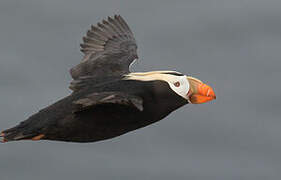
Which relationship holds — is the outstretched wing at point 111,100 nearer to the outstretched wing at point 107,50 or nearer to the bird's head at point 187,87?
the bird's head at point 187,87

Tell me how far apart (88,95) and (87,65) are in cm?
214

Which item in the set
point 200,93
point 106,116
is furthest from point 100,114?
point 200,93

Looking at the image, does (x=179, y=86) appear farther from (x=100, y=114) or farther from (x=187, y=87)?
(x=100, y=114)

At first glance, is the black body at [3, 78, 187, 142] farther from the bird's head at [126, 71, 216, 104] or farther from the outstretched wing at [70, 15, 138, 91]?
the outstretched wing at [70, 15, 138, 91]

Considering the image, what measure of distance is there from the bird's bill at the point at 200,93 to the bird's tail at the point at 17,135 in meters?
1.95

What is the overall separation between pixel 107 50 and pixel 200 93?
284 cm

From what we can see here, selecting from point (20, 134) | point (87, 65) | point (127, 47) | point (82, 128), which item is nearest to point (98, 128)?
point (82, 128)

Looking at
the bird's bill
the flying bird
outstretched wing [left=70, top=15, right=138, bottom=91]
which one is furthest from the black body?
outstretched wing [left=70, top=15, right=138, bottom=91]

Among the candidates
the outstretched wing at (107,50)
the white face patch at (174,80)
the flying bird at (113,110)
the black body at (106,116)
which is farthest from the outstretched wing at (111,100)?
the outstretched wing at (107,50)

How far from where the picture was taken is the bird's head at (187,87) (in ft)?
33.2

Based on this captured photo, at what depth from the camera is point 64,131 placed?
9938 millimetres

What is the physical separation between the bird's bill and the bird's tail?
1.95 meters

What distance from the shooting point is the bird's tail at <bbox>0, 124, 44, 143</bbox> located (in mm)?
10008

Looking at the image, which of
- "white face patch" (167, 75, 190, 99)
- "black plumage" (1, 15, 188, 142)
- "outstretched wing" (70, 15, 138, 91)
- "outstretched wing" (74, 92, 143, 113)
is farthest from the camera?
"outstretched wing" (70, 15, 138, 91)
